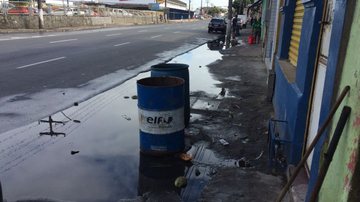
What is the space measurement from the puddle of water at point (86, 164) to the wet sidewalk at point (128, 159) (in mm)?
11

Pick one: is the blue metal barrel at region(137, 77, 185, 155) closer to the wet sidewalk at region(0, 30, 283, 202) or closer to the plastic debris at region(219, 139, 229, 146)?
the wet sidewalk at region(0, 30, 283, 202)

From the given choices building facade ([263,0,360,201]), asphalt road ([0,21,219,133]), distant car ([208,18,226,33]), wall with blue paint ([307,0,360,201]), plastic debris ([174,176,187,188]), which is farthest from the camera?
distant car ([208,18,226,33])

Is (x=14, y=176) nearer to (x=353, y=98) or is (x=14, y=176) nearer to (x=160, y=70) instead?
(x=160, y=70)

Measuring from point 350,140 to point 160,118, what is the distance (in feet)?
9.99

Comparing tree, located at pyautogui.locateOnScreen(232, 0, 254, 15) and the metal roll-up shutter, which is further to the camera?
tree, located at pyautogui.locateOnScreen(232, 0, 254, 15)

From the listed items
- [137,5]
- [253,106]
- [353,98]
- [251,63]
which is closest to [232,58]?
[251,63]

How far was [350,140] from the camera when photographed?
2.04 m

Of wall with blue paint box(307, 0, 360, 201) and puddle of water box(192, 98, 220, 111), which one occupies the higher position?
wall with blue paint box(307, 0, 360, 201)

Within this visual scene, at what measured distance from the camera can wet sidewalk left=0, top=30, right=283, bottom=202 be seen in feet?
13.1

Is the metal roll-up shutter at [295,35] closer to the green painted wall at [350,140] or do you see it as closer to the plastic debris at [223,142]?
the plastic debris at [223,142]

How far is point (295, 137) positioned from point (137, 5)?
10112cm

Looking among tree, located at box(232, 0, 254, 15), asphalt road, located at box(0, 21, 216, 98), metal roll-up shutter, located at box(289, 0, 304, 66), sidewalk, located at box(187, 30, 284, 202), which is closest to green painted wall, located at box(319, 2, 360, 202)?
sidewalk, located at box(187, 30, 284, 202)

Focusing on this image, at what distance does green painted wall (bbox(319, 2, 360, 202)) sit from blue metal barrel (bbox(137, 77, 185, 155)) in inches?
106

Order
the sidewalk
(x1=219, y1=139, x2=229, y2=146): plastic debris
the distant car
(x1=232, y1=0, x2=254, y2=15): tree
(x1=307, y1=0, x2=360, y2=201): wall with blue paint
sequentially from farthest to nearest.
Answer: (x1=232, y1=0, x2=254, y2=15): tree < the distant car < (x1=219, y1=139, x2=229, y2=146): plastic debris < the sidewalk < (x1=307, y1=0, x2=360, y2=201): wall with blue paint
